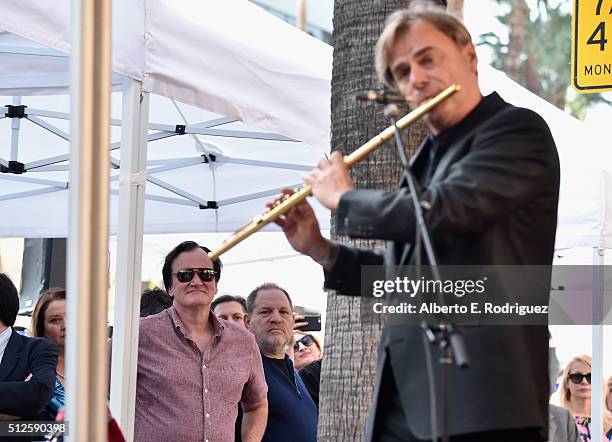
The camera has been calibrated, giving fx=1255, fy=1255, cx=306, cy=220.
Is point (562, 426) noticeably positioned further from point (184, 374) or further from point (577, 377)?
point (184, 374)

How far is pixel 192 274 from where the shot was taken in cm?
624

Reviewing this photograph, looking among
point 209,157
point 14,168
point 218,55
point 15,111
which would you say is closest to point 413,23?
point 218,55

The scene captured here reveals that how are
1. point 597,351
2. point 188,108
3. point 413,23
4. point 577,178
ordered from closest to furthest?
point 413,23, point 188,108, point 577,178, point 597,351

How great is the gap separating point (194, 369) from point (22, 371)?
31.1 inches

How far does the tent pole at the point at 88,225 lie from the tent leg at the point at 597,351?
692 cm

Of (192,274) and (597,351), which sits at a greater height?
(192,274)

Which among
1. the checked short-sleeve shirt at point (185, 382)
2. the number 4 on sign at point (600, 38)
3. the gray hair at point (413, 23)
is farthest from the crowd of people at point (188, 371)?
the gray hair at point (413, 23)

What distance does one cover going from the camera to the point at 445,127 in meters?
3.13

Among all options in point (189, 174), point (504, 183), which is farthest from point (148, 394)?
point (189, 174)

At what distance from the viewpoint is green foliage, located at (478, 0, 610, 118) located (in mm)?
39688

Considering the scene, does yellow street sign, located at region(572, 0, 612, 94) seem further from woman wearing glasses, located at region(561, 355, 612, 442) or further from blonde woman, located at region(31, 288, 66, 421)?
woman wearing glasses, located at region(561, 355, 612, 442)

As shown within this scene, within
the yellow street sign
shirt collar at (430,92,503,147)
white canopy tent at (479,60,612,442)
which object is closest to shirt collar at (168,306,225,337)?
the yellow street sign

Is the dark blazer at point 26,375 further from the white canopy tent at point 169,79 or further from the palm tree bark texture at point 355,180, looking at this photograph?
the palm tree bark texture at point 355,180

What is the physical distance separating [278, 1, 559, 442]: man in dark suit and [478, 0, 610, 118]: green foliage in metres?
36.8
